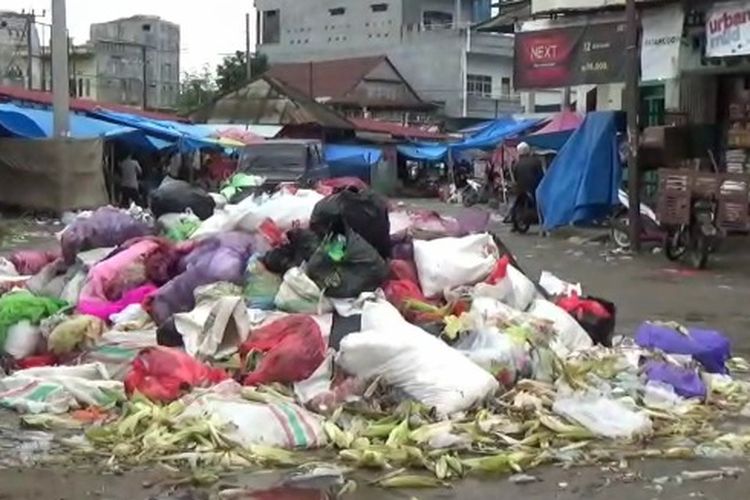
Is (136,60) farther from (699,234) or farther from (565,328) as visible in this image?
(565,328)

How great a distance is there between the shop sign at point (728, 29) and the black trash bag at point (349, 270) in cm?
917

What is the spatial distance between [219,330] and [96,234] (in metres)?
2.94

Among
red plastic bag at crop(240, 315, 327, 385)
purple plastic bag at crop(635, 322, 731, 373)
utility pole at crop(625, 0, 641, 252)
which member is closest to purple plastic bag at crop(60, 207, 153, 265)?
red plastic bag at crop(240, 315, 327, 385)

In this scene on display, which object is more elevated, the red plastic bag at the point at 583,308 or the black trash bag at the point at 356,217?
the black trash bag at the point at 356,217

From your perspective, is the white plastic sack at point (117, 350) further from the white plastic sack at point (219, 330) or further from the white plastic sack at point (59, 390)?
the white plastic sack at point (219, 330)

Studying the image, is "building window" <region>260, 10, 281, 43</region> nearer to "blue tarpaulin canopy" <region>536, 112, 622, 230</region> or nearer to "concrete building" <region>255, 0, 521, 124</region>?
"concrete building" <region>255, 0, 521, 124</region>

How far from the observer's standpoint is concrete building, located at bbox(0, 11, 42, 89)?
57419 mm

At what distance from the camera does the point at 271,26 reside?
73250 mm

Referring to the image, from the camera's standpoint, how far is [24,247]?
1756cm

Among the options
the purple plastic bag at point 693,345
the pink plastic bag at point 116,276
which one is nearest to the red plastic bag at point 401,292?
the purple plastic bag at point 693,345

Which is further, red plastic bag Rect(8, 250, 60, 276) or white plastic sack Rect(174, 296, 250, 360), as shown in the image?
red plastic bag Rect(8, 250, 60, 276)

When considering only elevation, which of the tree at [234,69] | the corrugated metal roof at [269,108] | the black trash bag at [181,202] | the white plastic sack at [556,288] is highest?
the tree at [234,69]

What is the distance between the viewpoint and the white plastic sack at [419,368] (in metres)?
6.25

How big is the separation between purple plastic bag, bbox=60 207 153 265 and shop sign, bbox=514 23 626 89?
975 cm
